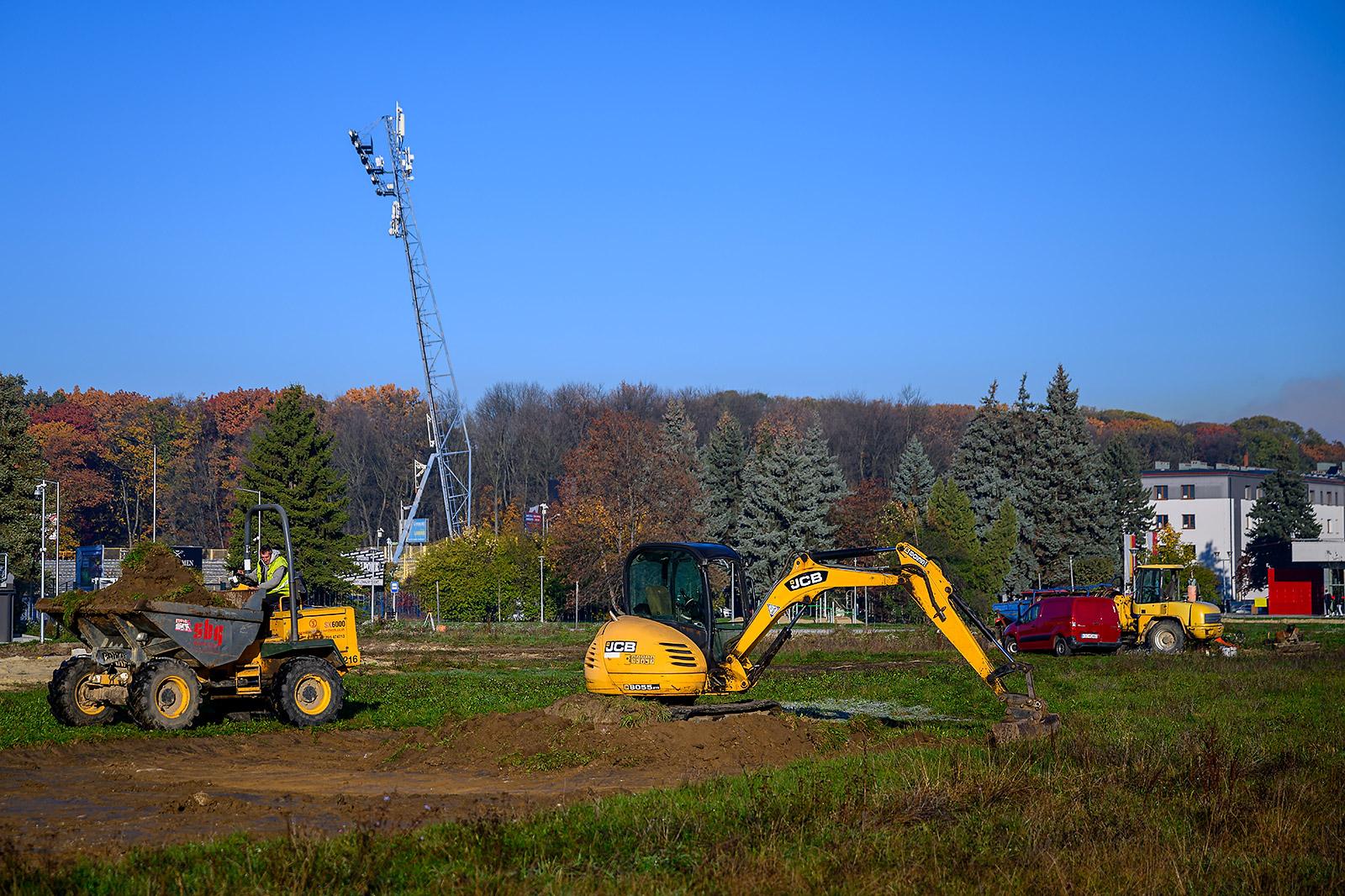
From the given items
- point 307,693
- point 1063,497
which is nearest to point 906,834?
point 307,693

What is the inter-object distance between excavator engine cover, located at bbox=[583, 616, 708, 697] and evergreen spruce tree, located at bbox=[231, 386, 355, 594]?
49.6 m

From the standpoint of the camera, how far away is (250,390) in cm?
12475

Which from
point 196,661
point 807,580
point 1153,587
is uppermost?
point 807,580

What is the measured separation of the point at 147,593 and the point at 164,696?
149 centimetres

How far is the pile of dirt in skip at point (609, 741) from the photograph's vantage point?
16141 mm

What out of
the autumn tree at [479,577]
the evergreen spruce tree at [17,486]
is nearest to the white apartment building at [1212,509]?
the autumn tree at [479,577]

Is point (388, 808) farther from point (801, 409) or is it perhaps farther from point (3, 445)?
point (801, 409)

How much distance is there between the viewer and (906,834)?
35.6 ft

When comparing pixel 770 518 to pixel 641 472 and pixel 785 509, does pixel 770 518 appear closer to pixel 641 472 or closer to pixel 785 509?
pixel 785 509

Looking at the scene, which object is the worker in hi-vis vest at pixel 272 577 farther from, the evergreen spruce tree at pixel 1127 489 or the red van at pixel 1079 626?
the evergreen spruce tree at pixel 1127 489

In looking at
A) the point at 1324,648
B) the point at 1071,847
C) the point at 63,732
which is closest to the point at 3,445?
the point at 63,732

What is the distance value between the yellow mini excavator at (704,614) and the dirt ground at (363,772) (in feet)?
2.68

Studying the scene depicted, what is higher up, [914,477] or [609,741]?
[914,477]

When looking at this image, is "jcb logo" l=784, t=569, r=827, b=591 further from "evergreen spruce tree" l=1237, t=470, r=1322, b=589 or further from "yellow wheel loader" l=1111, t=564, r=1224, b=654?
"evergreen spruce tree" l=1237, t=470, r=1322, b=589
